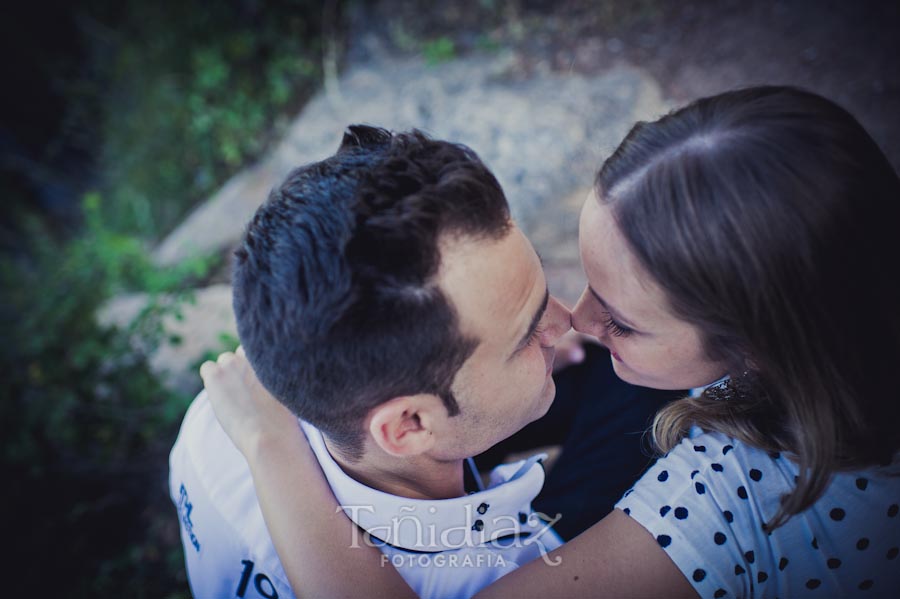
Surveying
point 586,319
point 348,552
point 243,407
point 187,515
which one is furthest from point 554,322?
point 187,515

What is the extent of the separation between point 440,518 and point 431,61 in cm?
488

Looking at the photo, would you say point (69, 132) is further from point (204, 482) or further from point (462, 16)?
point (204, 482)

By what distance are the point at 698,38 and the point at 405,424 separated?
4909mm

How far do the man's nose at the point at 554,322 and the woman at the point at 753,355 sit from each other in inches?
10.4

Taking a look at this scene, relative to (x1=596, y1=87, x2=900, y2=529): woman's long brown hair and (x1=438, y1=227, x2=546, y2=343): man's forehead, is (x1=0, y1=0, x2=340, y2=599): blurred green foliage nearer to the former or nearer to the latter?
(x1=438, y1=227, x2=546, y2=343): man's forehead

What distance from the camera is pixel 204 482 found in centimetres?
189

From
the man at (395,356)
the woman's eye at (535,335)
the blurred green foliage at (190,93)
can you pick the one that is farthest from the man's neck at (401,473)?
the blurred green foliage at (190,93)

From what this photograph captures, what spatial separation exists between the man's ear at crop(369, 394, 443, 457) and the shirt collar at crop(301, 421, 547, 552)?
19 centimetres

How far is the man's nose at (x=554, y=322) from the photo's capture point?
6.44ft

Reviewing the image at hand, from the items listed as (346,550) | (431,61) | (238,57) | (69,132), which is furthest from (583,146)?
(69,132)

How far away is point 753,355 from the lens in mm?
1632

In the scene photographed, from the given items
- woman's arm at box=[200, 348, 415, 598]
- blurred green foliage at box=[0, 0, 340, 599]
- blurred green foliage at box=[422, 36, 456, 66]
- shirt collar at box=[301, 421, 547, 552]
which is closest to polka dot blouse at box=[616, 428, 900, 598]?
shirt collar at box=[301, 421, 547, 552]

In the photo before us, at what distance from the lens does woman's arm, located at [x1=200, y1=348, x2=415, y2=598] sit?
1.62 meters

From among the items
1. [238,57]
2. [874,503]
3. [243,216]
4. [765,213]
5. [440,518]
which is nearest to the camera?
[765,213]
